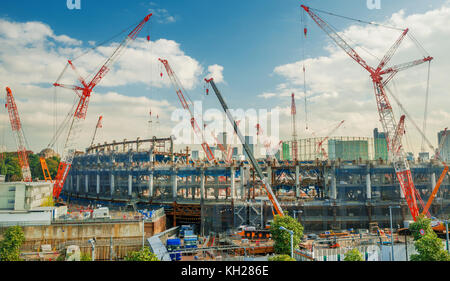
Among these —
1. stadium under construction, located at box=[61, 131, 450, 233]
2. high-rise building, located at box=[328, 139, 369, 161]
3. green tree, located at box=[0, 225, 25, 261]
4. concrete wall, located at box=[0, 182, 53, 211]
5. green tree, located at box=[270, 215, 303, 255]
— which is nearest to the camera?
green tree, located at box=[0, 225, 25, 261]

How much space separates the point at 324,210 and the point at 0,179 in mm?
78580

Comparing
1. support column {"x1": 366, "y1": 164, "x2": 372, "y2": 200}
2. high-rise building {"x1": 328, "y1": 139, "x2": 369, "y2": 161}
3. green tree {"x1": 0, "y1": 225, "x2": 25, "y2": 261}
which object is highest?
high-rise building {"x1": 328, "y1": 139, "x2": 369, "y2": 161}

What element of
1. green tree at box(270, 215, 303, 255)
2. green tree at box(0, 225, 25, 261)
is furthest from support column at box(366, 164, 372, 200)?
green tree at box(0, 225, 25, 261)

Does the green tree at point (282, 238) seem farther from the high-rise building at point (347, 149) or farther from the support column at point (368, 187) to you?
the high-rise building at point (347, 149)

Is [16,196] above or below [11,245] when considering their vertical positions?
above

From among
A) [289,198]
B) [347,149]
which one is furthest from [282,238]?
[347,149]

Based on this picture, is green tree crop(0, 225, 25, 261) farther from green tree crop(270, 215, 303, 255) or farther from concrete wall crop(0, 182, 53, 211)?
green tree crop(270, 215, 303, 255)

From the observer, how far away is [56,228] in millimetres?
46750

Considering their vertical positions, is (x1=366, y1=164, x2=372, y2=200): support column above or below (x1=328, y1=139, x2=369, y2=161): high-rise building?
below

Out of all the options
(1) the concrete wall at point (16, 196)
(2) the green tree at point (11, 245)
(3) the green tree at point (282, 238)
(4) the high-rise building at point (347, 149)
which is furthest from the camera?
(4) the high-rise building at point (347, 149)

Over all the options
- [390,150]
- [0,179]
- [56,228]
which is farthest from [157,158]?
[390,150]

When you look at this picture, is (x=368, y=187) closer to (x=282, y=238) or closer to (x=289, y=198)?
(x=289, y=198)

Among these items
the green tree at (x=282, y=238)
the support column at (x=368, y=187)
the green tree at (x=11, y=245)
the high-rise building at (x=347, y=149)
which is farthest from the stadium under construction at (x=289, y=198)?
the high-rise building at (x=347, y=149)

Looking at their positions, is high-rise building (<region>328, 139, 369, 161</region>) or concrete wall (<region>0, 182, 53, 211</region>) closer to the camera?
concrete wall (<region>0, 182, 53, 211</region>)
